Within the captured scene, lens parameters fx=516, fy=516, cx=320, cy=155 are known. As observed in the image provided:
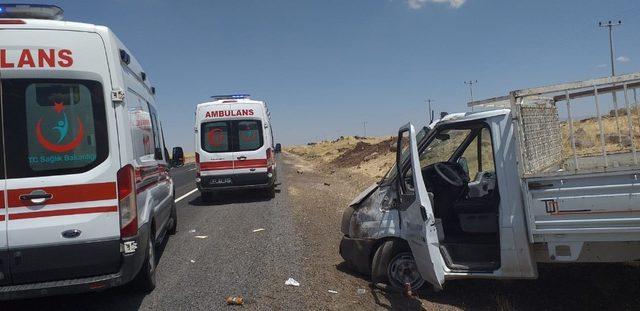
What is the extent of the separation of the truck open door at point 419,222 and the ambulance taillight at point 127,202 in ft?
8.58

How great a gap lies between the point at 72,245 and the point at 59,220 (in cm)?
24

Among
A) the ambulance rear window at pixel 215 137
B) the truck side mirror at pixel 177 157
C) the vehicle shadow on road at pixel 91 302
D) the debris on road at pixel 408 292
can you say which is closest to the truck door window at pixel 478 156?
the debris on road at pixel 408 292

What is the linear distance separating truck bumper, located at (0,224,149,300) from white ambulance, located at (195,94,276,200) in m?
8.89

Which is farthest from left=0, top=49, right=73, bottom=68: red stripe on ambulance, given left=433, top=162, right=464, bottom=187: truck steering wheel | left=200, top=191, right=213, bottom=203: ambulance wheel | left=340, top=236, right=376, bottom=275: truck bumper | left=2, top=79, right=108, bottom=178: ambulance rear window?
left=200, top=191, right=213, bottom=203: ambulance wheel

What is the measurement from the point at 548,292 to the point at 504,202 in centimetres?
134

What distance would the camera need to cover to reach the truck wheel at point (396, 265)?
557cm

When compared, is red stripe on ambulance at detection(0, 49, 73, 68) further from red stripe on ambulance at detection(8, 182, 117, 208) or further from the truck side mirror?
the truck side mirror

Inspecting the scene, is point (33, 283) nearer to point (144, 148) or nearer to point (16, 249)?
point (16, 249)

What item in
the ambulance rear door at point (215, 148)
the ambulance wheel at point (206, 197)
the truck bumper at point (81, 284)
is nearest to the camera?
the truck bumper at point (81, 284)

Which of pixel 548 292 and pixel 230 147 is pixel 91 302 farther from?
pixel 230 147

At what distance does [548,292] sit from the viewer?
5438 mm

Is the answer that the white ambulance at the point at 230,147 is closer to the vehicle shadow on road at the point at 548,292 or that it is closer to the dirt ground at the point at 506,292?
the dirt ground at the point at 506,292

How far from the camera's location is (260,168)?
13844 mm

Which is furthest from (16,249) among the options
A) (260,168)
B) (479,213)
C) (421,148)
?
(260,168)
